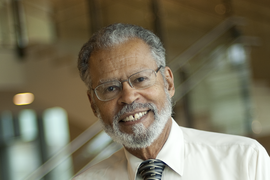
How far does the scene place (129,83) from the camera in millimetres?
1497

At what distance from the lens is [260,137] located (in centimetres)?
448

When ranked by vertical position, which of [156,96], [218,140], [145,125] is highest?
[156,96]

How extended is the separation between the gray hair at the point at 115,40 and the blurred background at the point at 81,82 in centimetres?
213

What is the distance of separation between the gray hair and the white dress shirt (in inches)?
14.5

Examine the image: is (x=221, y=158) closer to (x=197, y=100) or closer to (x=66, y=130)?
(x=197, y=100)

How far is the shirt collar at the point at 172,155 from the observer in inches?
58.2

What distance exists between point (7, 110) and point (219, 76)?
3.63m

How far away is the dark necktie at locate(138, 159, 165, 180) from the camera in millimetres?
1440

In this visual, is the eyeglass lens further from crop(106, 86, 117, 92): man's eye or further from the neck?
the neck

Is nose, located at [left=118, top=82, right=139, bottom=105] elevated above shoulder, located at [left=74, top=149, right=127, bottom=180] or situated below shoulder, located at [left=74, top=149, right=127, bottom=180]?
above

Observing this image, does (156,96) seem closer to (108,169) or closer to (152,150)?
(152,150)

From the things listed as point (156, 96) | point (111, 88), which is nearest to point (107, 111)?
point (111, 88)

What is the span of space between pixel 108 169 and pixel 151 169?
0.89 feet

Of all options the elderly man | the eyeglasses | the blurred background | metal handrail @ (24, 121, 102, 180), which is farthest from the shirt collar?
metal handrail @ (24, 121, 102, 180)
